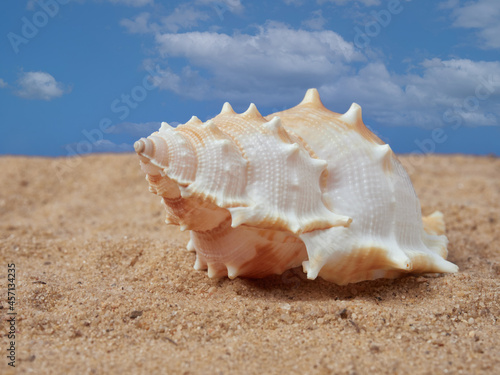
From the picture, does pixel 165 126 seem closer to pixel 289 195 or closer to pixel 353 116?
pixel 289 195

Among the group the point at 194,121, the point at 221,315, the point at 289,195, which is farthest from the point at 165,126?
the point at 221,315

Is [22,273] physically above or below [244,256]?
below

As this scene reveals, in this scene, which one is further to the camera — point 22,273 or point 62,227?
Answer: point 62,227

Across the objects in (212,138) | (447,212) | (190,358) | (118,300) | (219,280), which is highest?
(447,212)

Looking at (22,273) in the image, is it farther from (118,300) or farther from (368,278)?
(368,278)

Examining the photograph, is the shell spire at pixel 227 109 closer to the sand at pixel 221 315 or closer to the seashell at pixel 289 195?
the seashell at pixel 289 195

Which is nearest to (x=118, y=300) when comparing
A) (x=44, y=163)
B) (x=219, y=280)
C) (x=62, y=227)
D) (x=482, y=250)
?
(x=219, y=280)

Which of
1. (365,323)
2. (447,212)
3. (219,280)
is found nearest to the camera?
(365,323)
